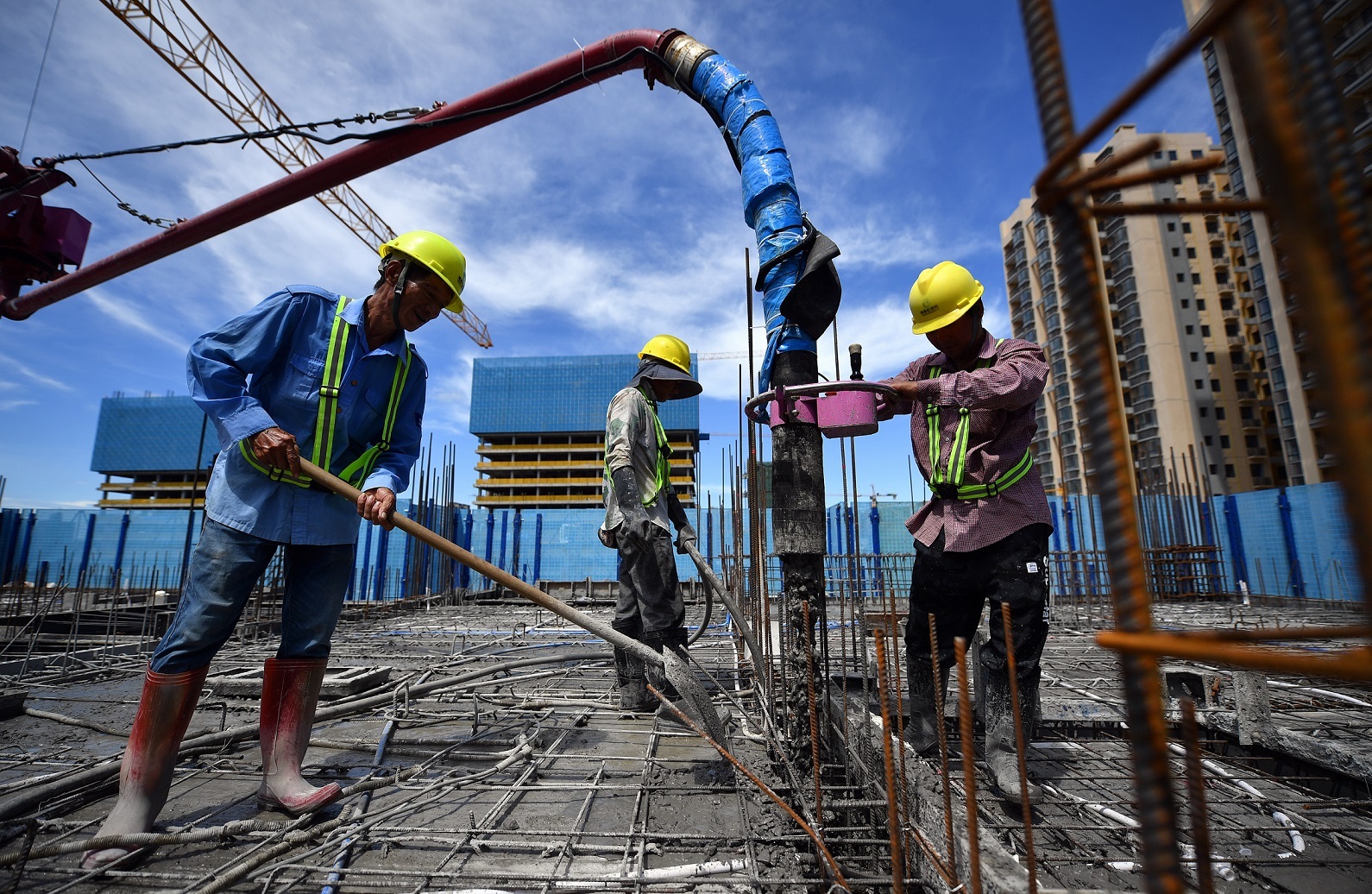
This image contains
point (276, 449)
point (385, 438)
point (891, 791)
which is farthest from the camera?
point (385, 438)

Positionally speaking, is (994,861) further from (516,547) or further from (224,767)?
(516,547)

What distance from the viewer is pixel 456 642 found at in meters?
6.14

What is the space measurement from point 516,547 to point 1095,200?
51.1 ft

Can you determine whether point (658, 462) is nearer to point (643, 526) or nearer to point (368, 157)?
point (643, 526)

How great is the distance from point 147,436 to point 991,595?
155ft

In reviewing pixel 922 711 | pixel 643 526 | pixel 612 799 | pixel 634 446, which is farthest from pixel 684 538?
pixel 612 799

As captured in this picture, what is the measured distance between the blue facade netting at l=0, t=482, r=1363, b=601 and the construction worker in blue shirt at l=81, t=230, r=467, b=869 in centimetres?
810

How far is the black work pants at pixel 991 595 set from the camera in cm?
228

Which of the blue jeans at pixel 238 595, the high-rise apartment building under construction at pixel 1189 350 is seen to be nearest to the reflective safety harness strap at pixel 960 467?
the blue jeans at pixel 238 595

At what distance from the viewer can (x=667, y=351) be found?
4.06 meters

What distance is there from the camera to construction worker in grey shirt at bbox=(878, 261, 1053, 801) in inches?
88.2

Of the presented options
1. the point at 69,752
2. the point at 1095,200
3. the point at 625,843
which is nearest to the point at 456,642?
the point at 69,752

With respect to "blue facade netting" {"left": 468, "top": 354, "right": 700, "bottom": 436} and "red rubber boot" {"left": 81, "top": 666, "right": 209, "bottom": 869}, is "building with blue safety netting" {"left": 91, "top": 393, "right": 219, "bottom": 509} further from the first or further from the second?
"red rubber boot" {"left": 81, "top": 666, "right": 209, "bottom": 869}

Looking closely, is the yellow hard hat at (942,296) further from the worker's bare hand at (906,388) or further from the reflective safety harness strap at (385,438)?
the reflective safety harness strap at (385,438)
